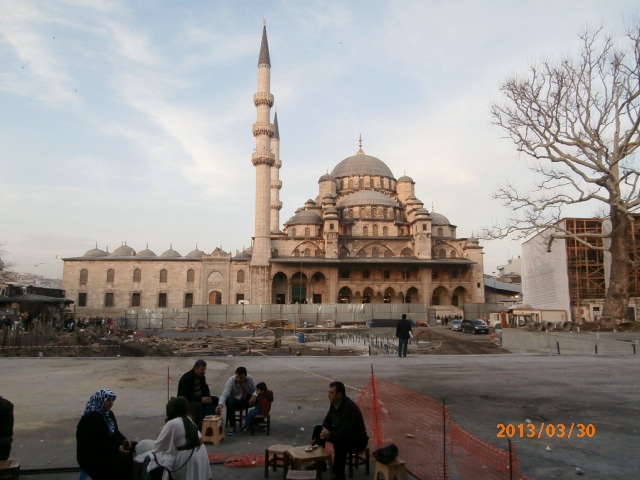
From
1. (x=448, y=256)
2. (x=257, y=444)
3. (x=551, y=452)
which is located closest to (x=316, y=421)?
(x=257, y=444)

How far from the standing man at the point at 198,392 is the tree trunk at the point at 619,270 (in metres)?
20.1

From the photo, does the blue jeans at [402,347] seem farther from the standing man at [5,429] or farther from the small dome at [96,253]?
the small dome at [96,253]

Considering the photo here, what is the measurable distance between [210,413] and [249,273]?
3906 centimetres

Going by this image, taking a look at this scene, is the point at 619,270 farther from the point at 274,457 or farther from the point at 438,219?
the point at 438,219

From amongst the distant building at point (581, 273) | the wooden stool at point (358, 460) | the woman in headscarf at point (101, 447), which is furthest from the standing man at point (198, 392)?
the distant building at point (581, 273)

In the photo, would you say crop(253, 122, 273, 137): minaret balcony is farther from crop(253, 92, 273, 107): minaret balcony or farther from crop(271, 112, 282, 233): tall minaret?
crop(271, 112, 282, 233): tall minaret

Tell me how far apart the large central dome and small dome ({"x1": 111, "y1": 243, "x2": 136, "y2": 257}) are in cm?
2486

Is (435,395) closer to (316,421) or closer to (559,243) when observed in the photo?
(316,421)

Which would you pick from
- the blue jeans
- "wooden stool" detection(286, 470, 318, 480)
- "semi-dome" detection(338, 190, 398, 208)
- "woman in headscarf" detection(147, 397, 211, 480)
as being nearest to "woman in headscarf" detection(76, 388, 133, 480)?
"woman in headscarf" detection(147, 397, 211, 480)

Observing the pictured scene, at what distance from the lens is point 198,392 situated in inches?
232

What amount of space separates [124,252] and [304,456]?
168 ft

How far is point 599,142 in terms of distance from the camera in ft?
63.2

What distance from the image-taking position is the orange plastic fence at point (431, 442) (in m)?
4.47

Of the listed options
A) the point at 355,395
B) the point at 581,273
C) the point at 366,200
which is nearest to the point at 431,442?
the point at 355,395
